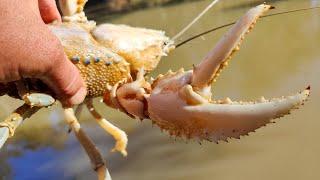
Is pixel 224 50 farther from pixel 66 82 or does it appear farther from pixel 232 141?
pixel 232 141

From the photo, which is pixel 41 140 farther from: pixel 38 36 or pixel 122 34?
pixel 38 36

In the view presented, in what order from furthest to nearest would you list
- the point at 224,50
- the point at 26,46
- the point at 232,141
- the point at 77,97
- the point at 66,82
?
the point at 232,141
the point at 77,97
the point at 66,82
the point at 224,50
the point at 26,46

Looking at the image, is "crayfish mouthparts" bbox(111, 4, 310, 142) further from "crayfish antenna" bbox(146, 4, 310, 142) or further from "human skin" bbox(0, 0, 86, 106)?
"human skin" bbox(0, 0, 86, 106)

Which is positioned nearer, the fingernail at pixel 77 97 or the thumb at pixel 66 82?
the thumb at pixel 66 82

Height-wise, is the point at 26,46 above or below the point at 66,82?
above

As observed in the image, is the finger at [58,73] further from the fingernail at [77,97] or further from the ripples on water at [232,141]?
the ripples on water at [232,141]

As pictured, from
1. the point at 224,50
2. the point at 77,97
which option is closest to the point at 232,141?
the point at 77,97

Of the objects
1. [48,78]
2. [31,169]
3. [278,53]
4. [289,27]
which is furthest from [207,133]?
[289,27]

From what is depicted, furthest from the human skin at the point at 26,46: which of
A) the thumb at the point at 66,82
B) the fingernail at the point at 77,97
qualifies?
the fingernail at the point at 77,97
